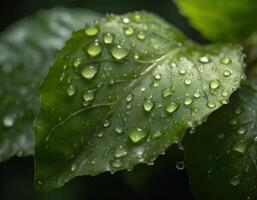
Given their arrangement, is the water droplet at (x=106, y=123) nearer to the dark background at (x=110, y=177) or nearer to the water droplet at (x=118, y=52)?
the water droplet at (x=118, y=52)

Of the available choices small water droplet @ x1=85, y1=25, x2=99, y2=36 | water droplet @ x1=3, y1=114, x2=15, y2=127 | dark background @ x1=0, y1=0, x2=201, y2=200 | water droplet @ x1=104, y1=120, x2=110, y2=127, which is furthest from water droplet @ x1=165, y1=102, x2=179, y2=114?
water droplet @ x1=3, y1=114, x2=15, y2=127

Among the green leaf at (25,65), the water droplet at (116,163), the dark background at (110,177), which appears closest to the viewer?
the water droplet at (116,163)

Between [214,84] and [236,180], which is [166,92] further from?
[236,180]

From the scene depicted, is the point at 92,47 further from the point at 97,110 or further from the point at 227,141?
the point at 227,141

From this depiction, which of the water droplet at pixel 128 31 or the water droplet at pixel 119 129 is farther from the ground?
the water droplet at pixel 128 31

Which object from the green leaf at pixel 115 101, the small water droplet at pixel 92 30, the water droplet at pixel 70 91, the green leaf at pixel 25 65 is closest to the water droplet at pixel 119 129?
the green leaf at pixel 115 101

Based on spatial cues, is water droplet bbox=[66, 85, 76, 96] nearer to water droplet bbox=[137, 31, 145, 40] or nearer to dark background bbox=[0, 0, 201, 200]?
water droplet bbox=[137, 31, 145, 40]
